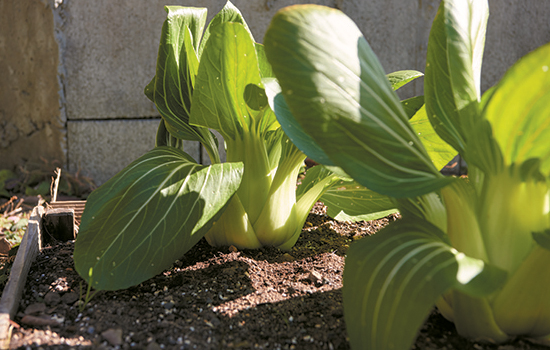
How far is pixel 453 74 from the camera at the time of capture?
867 mm

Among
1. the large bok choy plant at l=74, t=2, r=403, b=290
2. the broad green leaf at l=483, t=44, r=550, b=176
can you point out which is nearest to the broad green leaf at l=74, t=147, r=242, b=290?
the large bok choy plant at l=74, t=2, r=403, b=290

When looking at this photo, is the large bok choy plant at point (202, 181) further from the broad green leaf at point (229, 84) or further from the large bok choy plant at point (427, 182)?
the large bok choy plant at point (427, 182)

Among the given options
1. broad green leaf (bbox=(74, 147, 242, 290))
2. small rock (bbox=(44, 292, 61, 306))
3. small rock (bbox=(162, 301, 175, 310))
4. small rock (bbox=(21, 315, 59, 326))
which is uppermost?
broad green leaf (bbox=(74, 147, 242, 290))

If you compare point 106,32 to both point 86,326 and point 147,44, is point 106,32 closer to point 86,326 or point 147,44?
point 147,44

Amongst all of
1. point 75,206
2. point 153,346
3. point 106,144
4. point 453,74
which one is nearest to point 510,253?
point 453,74

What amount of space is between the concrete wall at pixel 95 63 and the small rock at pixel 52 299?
213 centimetres

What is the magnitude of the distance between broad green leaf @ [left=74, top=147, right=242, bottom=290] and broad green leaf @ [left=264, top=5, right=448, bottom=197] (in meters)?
0.41

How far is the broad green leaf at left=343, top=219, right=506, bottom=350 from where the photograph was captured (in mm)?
674

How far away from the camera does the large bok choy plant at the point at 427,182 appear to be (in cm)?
69

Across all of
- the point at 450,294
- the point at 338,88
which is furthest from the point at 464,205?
the point at 338,88

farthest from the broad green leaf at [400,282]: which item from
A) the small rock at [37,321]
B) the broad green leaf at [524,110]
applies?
the small rock at [37,321]

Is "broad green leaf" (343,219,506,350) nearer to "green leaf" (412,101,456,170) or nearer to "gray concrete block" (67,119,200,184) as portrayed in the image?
"green leaf" (412,101,456,170)

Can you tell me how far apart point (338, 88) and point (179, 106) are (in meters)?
0.69

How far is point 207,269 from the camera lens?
117 cm
